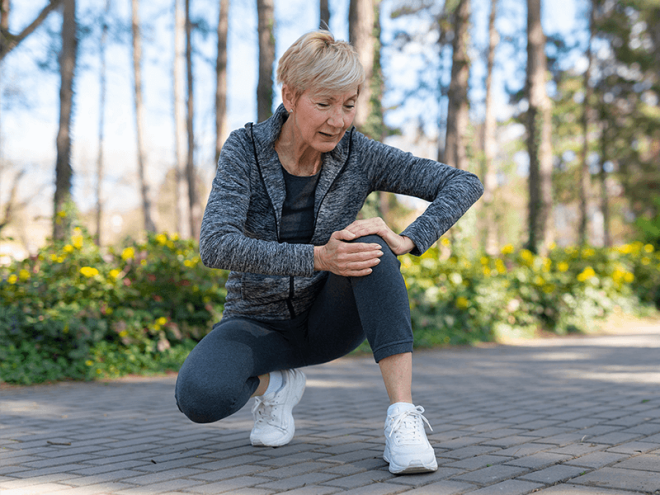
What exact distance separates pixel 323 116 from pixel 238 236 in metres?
0.55

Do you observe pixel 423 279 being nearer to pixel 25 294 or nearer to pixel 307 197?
pixel 25 294

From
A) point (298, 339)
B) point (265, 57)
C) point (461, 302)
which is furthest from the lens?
point (265, 57)

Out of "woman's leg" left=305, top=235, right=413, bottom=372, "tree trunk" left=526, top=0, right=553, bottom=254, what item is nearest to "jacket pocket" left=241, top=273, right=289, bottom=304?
"woman's leg" left=305, top=235, right=413, bottom=372

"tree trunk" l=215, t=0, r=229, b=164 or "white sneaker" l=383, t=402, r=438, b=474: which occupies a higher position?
"tree trunk" l=215, t=0, r=229, b=164

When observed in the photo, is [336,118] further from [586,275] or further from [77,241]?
[586,275]

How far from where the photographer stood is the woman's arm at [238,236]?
7.61 ft

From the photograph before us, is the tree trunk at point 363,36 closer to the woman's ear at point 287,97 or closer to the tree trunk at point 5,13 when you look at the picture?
the tree trunk at point 5,13

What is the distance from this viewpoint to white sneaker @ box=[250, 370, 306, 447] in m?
2.80


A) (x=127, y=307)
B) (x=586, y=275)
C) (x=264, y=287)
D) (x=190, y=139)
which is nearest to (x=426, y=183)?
(x=264, y=287)

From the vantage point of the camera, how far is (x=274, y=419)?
2.82 metres

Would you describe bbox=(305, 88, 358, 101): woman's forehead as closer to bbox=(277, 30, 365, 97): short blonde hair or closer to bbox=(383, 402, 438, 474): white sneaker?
bbox=(277, 30, 365, 97): short blonde hair

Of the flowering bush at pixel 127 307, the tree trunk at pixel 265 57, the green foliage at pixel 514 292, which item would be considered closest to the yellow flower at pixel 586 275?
the green foliage at pixel 514 292

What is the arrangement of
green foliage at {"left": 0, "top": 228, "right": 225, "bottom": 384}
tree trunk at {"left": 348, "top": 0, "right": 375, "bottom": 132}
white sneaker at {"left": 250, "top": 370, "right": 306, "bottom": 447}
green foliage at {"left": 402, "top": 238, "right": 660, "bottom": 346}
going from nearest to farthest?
white sneaker at {"left": 250, "top": 370, "right": 306, "bottom": 447} → green foliage at {"left": 0, "top": 228, "right": 225, "bottom": 384} → green foliage at {"left": 402, "top": 238, "right": 660, "bottom": 346} → tree trunk at {"left": 348, "top": 0, "right": 375, "bottom": 132}

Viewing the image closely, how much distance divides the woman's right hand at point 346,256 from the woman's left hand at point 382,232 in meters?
0.05
